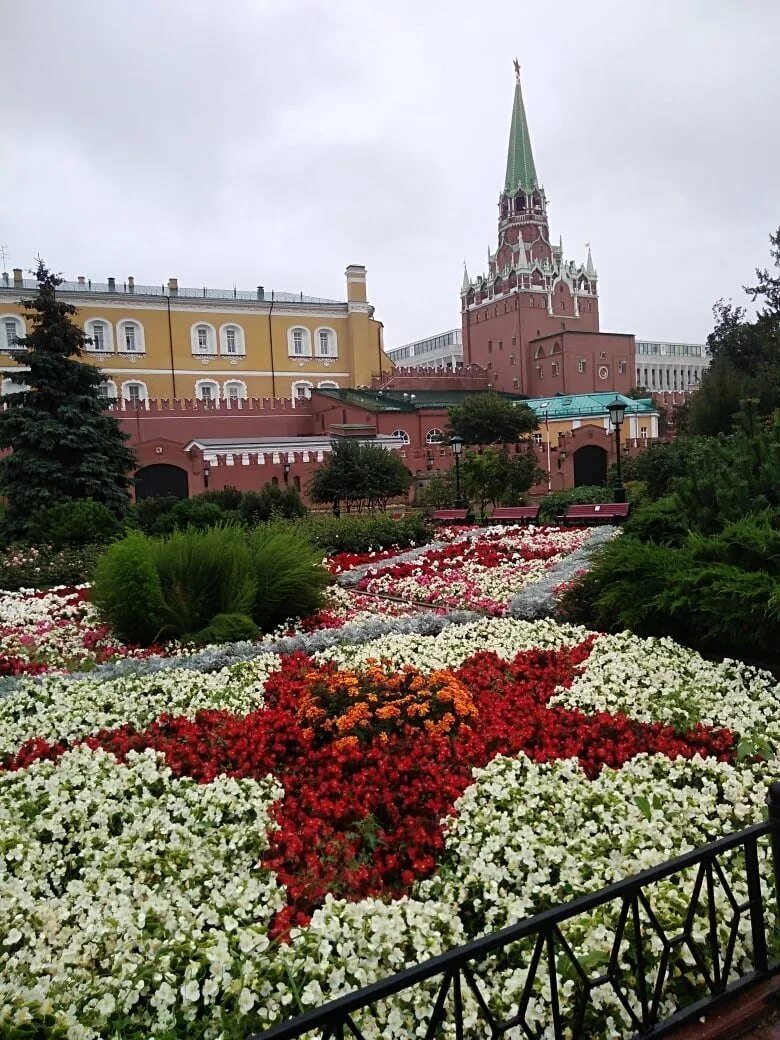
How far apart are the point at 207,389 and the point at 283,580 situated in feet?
123

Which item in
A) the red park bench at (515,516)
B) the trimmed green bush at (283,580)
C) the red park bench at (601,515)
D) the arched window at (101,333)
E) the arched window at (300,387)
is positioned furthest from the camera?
the arched window at (300,387)

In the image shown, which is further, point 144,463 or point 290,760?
point 144,463

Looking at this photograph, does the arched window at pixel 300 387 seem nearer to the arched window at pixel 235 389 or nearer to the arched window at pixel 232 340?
the arched window at pixel 235 389

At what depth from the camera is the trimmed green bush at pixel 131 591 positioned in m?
6.53

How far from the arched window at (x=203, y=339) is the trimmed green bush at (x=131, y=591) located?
38.1 meters

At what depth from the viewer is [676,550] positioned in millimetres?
5773

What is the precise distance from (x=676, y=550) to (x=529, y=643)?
1330mm

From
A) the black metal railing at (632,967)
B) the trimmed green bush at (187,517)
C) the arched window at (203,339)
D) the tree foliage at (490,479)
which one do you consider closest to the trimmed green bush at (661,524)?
the black metal railing at (632,967)

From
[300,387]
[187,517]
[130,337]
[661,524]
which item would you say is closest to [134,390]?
[130,337]

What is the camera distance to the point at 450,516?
17141mm

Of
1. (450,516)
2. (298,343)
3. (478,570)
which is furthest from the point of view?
(298,343)

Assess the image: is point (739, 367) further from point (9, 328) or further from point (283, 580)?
point (9, 328)

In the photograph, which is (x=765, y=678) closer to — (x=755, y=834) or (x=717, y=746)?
(x=717, y=746)

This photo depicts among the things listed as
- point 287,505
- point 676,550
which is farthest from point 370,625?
point 287,505
